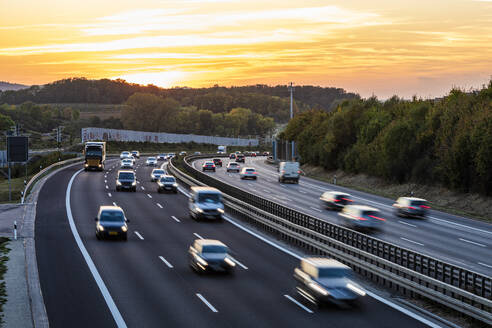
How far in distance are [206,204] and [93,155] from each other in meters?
43.1

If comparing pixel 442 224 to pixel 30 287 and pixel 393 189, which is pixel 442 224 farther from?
pixel 30 287

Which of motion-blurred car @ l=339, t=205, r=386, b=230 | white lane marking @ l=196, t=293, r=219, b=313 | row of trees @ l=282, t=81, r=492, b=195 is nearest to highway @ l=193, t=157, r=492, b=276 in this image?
motion-blurred car @ l=339, t=205, r=386, b=230

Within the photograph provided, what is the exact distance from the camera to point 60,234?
1377 inches

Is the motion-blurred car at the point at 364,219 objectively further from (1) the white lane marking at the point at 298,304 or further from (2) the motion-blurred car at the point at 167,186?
(2) the motion-blurred car at the point at 167,186

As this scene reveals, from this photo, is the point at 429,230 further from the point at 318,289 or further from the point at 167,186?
the point at 167,186

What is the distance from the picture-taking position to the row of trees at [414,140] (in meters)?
54.6

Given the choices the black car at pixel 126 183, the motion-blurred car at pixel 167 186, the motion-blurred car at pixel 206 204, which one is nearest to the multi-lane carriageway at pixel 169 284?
the motion-blurred car at pixel 206 204

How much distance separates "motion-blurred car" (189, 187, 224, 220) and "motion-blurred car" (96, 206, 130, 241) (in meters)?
7.98

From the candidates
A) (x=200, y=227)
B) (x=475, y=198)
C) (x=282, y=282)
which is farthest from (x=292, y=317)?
(x=475, y=198)

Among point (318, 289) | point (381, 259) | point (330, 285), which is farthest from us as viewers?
point (381, 259)

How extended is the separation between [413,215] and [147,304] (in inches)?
1124

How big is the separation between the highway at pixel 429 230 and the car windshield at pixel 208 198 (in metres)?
7.66

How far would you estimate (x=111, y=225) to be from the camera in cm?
3288

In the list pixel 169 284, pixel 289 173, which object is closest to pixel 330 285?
pixel 169 284
